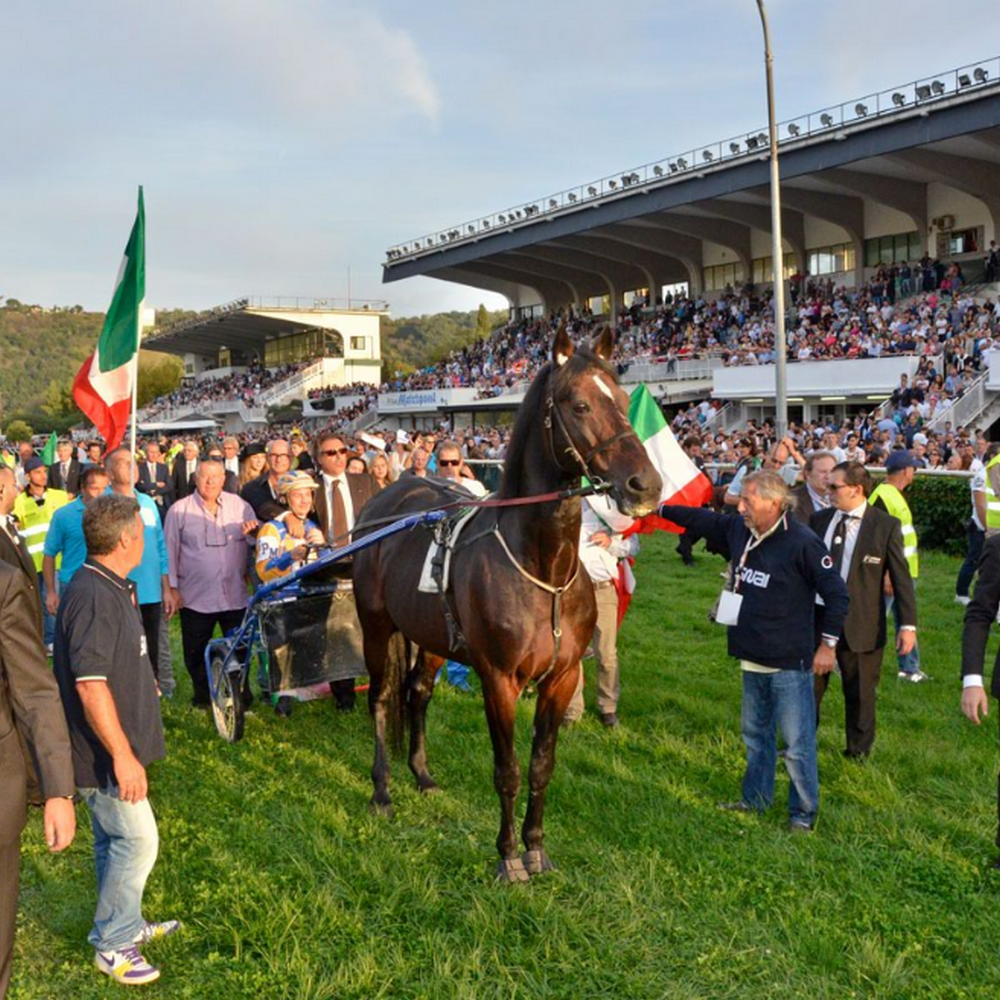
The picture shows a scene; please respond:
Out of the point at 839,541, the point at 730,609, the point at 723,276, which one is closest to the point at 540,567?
the point at 730,609

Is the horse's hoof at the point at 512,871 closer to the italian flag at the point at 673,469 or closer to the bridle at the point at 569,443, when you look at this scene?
the bridle at the point at 569,443

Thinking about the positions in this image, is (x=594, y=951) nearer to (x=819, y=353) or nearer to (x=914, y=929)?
(x=914, y=929)

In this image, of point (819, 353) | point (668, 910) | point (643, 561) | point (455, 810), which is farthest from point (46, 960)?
point (819, 353)

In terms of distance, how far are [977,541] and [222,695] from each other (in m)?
7.79

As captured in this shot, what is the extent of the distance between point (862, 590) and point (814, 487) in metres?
1.96

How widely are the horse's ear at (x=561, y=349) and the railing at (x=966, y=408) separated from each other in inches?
719

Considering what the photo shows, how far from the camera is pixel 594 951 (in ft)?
12.0

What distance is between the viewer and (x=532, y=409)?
4.34 m

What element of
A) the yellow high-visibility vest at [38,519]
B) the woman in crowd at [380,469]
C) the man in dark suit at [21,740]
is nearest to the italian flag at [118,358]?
the yellow high-visibility vest at [38,519]

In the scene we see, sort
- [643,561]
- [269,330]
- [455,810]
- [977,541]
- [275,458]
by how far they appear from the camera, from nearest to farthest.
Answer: [455,810] < [275,458] < [977,541] < [643,561] < [269,330]

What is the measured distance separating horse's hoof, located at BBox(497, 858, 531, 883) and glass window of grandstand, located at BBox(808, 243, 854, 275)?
106 feet

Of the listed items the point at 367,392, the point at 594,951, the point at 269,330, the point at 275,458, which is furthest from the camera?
the point at 269,330

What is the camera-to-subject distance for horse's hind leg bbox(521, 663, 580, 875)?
438cm

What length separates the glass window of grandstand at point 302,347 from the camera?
6575 centimetres
